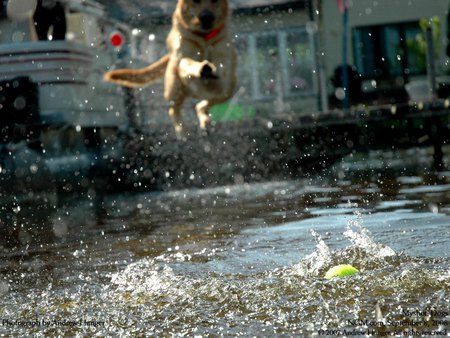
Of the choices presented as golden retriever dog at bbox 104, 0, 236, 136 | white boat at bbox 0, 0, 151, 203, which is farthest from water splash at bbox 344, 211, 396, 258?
white boat at bbox 0, 0, 151, 203

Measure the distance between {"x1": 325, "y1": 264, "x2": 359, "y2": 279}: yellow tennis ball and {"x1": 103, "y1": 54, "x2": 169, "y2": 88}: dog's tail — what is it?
230 inches

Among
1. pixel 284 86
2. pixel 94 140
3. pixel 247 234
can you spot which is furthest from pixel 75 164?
pixel 284 86

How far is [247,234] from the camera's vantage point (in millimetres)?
6973

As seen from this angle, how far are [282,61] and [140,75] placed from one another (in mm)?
15355

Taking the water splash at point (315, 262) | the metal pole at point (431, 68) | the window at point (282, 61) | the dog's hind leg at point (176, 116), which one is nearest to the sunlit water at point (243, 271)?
the water splash at point (315, 262)

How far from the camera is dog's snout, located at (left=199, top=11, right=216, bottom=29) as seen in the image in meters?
9.60

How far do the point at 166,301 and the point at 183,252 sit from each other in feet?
5.67

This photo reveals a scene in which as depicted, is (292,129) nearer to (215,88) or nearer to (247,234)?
(215,88)

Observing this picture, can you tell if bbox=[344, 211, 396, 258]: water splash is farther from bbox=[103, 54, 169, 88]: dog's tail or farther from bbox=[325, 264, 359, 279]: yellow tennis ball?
bbox=[103, 54, 169, 88]: dog's tail

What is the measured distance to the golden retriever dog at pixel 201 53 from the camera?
31.7ft

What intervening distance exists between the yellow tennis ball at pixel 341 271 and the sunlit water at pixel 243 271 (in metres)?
0.09

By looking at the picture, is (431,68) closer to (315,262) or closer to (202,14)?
(202,14)

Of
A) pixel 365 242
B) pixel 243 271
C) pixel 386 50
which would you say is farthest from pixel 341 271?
pixel 386 50

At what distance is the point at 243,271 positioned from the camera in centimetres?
528
